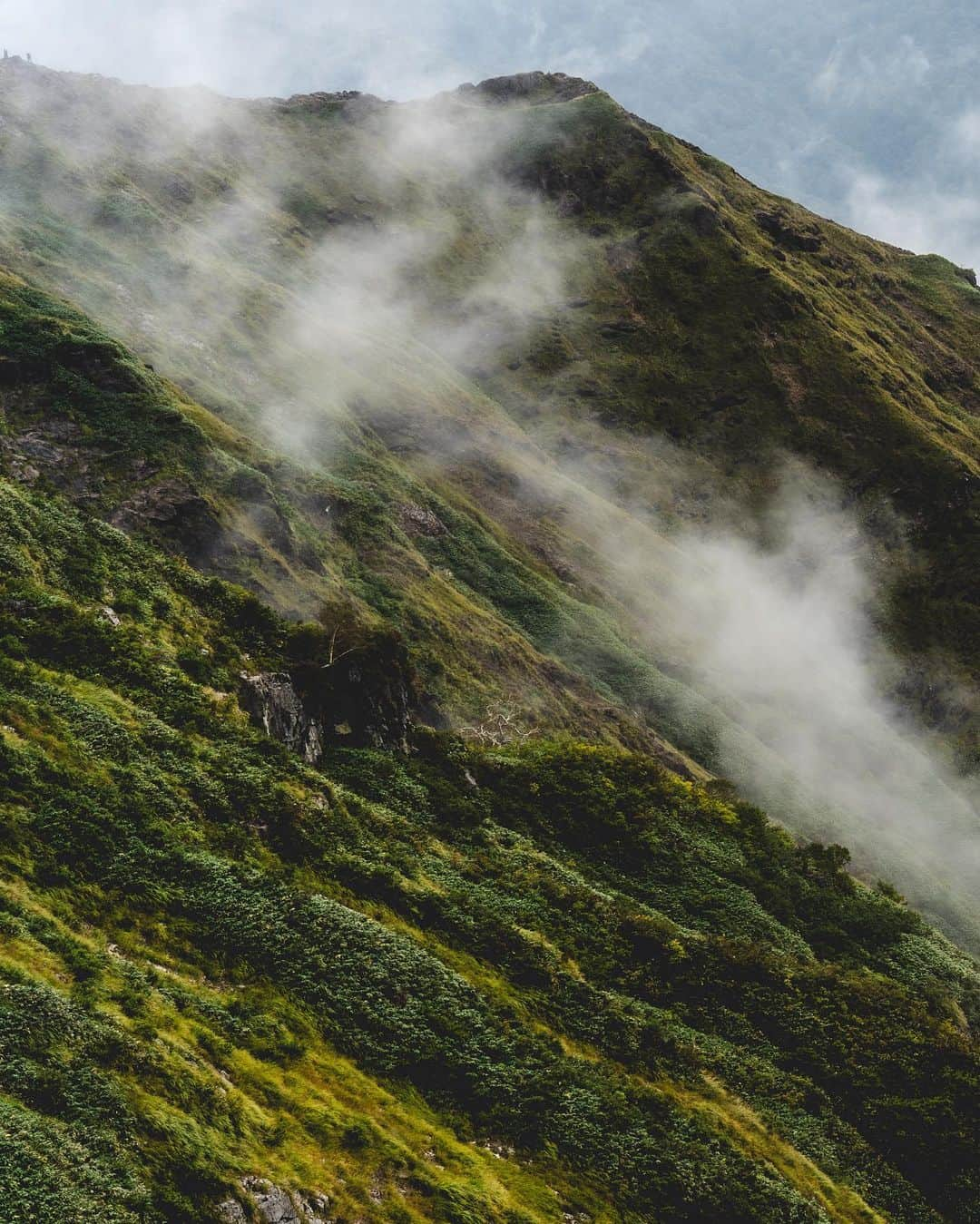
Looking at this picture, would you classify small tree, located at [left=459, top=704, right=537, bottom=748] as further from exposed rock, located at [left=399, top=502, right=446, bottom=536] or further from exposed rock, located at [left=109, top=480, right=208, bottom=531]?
exposed rock, located at [left=399, top=502, right=446, bottom=536]

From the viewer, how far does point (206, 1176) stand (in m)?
16.7

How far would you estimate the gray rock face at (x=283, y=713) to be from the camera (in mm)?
36688

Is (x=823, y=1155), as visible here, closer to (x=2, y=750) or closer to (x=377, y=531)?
(x=2, y=750)

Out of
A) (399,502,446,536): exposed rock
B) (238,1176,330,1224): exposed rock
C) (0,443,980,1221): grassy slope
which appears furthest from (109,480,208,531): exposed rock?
(238,1176,330,1224): exposed rock

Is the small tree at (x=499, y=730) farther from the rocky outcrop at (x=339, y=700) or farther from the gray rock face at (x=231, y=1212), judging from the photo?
the gray rock face at (x=231, y=1212)

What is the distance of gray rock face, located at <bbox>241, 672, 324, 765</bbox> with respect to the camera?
120 ft

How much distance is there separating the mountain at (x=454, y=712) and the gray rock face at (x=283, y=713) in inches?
8.5

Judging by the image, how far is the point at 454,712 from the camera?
59906 mm

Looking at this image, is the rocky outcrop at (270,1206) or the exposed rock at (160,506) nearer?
the rocky outcrop at (270,1206)

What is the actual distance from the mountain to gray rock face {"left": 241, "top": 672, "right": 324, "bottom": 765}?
0.70 feet

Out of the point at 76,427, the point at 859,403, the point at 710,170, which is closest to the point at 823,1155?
the point at 76,427

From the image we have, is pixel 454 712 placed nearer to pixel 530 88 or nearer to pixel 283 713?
pixel 283 713

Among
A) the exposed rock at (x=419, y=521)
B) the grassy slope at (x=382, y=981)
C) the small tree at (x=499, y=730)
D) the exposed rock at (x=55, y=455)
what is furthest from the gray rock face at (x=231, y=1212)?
the exposed rock at (x=419, y=521)

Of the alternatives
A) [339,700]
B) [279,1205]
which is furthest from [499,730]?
[279,1205]
